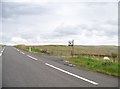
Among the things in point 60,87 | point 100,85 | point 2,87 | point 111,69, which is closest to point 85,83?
point 100,85

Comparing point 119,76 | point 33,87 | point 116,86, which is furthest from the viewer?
point 119,76

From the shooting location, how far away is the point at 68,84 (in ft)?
33.0

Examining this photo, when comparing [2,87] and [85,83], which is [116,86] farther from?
[2,87]

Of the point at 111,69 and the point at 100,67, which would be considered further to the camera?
the point at 100,67

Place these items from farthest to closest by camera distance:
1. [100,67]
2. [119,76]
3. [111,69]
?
[100,67] < [111,69] < [119,76]

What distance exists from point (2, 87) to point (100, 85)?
3292 mm

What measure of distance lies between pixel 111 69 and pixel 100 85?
5.01 metres

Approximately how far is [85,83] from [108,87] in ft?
3.25

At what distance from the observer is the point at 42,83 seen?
10219mm

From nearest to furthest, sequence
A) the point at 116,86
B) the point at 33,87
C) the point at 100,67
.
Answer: the point at 33,87, the point at 116,86, the point at 100,67

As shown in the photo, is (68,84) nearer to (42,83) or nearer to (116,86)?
(42,83)

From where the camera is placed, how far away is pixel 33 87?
9.31 metres

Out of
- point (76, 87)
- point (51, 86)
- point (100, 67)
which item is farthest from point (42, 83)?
point (100, 67)

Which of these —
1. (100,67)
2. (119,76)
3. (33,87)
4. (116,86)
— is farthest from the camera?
(100,67)
